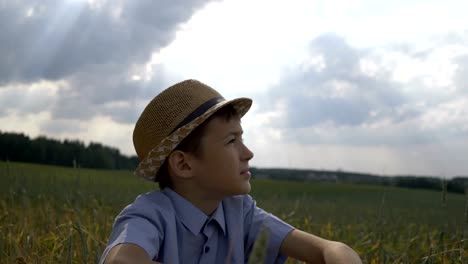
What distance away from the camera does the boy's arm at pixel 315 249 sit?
5.86 feet

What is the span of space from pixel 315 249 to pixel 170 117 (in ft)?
2.40

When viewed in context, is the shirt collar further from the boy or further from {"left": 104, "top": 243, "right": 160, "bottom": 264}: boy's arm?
{"left": 104, "top": 243, "right": 160, "bottom": 264}: boy's arm

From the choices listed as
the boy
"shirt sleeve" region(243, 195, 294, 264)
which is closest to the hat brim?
the boy

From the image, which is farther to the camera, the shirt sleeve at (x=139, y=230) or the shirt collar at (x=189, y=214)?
the shirt collar at (x=189, y=214)

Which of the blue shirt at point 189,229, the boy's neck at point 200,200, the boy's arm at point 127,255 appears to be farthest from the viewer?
the boy's neck at point 200,200

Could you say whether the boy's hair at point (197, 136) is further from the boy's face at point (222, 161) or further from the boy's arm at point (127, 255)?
the boy's arm at point (127, 255)

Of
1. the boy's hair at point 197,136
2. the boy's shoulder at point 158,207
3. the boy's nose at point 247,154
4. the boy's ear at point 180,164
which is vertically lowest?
the boy's shoulder at point 158,207

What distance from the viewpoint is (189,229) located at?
1.90m

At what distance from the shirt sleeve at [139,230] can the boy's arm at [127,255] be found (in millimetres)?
17

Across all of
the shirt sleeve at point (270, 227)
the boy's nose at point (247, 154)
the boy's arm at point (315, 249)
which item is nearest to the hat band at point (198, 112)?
the boy's nose at point (247, 154)

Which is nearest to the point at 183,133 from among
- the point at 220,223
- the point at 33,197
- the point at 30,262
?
the point at 220,223

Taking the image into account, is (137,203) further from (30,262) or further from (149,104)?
(30,262)

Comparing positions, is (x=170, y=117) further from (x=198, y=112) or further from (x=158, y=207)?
(x=158, y=207)

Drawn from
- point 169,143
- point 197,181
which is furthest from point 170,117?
point 197,181
